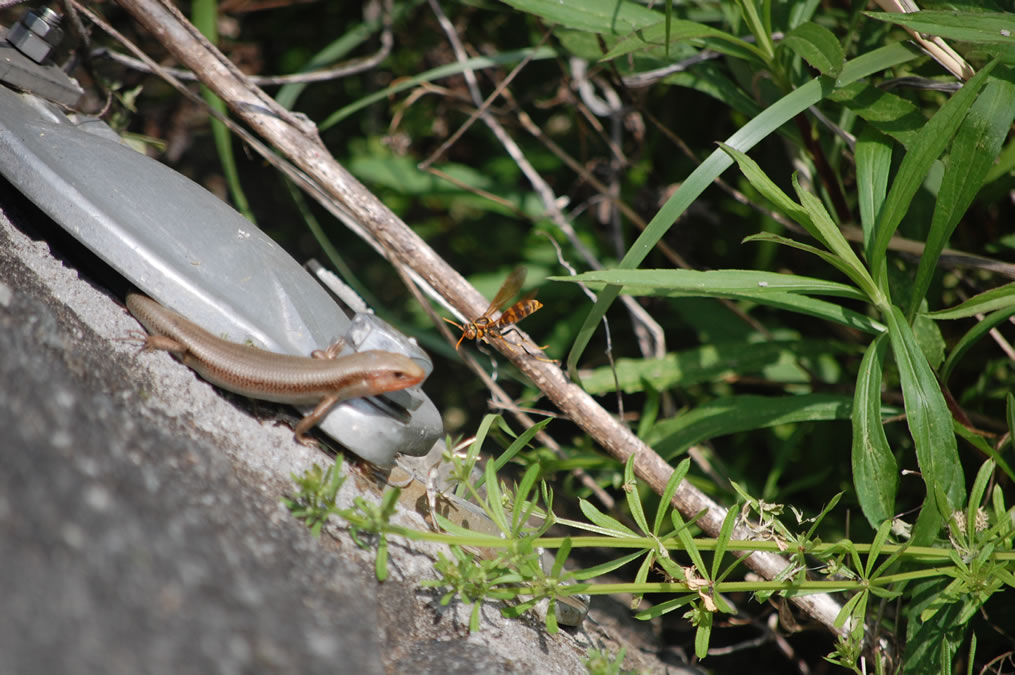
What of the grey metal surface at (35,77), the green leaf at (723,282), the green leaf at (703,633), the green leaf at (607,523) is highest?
the grey metal surface at (35,77)

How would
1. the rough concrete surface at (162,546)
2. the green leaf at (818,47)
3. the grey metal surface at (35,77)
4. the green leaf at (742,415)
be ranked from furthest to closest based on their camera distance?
1. the green leaf at (742,415)
2. the grey metal surface at (35,77)
3. the green leaf at (818,47)
4. the rough concrete surface at (162,546)

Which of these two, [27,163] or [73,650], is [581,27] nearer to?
[27,163]

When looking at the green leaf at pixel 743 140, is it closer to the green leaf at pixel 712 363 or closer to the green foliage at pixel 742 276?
the green foliage at pixel 742 276

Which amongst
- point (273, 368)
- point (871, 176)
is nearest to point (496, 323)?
point (273, 368)

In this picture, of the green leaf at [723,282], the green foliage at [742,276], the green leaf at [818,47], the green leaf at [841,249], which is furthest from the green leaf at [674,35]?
the green leaf at [723,282]

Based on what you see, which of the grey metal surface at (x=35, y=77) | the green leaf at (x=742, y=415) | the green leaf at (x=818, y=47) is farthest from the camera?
the green leaf at (x=742, y=415)

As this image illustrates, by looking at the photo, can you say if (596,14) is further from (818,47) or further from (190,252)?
(190,252)

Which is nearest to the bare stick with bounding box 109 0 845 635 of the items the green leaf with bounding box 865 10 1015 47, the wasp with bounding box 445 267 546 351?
the wasp with bounding box 445 267 546 351
